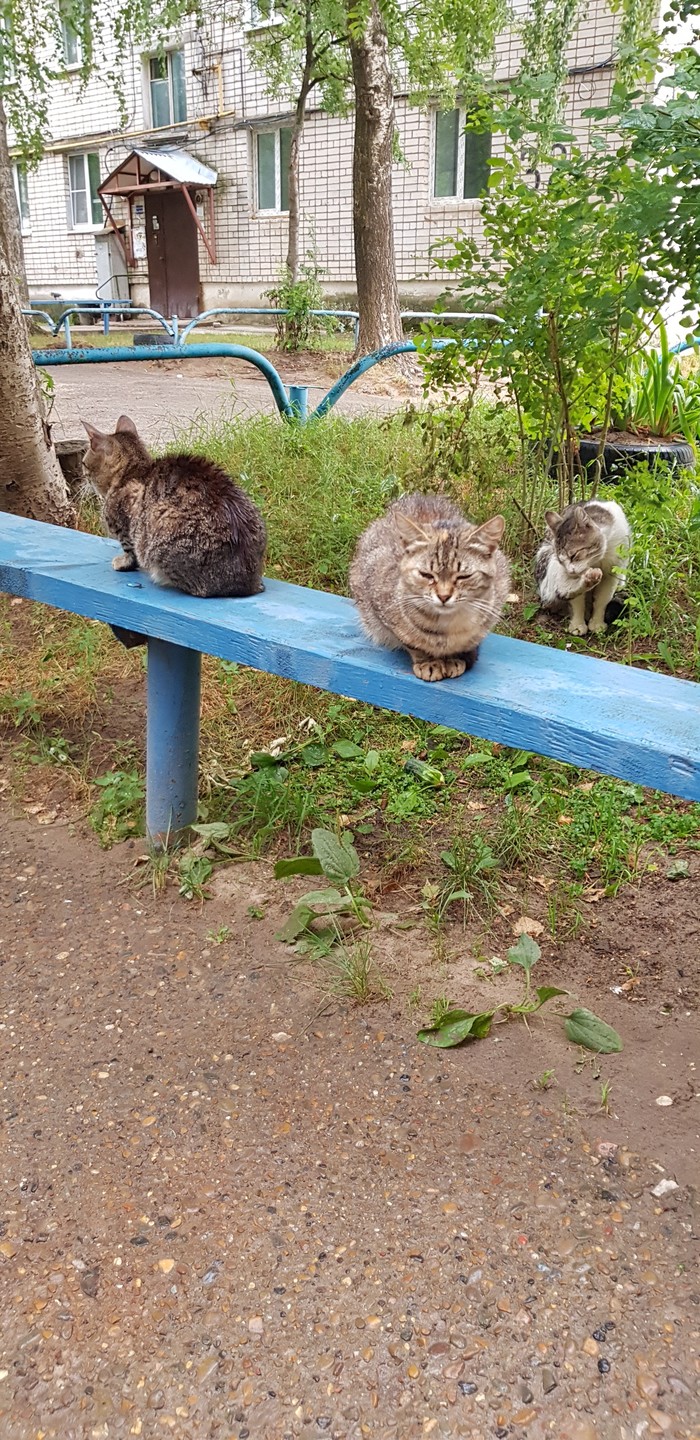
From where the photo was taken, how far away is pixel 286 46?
1658cm

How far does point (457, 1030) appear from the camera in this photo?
2.16 metres

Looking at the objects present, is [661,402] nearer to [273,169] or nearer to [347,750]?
[347,750]

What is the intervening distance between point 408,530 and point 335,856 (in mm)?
869

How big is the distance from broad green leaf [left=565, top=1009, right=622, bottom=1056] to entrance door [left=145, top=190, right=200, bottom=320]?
21.3 m

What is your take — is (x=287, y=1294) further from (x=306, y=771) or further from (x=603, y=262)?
(x=603, y=262)

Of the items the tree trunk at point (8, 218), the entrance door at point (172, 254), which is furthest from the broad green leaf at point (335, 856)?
the entrance door at point (172, 254)

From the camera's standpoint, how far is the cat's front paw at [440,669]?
2072 millimetres

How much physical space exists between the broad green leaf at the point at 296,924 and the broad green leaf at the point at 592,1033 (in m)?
0.69

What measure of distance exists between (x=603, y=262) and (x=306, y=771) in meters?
1.91

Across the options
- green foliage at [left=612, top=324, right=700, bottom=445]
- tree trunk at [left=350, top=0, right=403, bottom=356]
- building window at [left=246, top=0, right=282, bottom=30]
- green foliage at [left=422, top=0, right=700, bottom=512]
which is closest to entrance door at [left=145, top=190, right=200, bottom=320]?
building window at [left=246, top=0, right=282, bottom=30]

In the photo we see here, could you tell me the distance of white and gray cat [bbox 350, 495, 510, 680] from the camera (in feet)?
6.88

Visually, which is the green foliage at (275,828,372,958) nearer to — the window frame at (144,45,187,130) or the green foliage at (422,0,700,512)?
the green foliage at (422,0,700,512)

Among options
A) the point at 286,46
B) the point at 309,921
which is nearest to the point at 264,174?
the point at 286,46

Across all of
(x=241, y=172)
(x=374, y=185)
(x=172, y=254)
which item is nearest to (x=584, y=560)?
(x=374, y=185)
